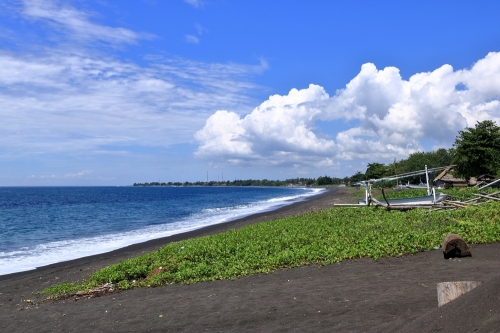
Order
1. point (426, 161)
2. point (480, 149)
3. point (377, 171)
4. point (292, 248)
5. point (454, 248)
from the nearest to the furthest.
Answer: point (454, 248) < point (292, 248) < point (480, 149) < point (426, 161) < point (377, 171)

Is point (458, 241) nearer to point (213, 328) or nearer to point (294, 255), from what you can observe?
point (294, 255)

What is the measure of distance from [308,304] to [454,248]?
16.4 feet

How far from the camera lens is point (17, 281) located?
1675cm

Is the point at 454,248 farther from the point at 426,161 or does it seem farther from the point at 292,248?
the point at 426,161

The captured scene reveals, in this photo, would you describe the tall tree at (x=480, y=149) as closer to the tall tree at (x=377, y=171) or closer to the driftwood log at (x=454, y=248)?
the driftwood log at (x=454, y=248)

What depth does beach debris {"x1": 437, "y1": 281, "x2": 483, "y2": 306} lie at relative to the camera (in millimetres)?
6195

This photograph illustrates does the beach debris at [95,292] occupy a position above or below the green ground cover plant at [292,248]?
below

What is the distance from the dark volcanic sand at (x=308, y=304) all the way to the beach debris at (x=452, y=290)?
0.83ft

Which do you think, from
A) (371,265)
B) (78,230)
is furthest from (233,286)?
(78,230)

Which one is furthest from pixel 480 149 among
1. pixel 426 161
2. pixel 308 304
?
pixel 426 161

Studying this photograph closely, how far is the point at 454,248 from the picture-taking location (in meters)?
11.8

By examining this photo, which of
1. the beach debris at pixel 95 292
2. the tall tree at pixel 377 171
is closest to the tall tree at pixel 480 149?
the beach debris at pixel 95 292

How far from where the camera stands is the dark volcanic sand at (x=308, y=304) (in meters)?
5.89

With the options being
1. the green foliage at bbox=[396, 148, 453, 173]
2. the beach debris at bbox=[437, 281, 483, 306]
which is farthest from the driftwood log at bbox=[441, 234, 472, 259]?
the green foliage at bbox=[396, 148, 453, 173]
